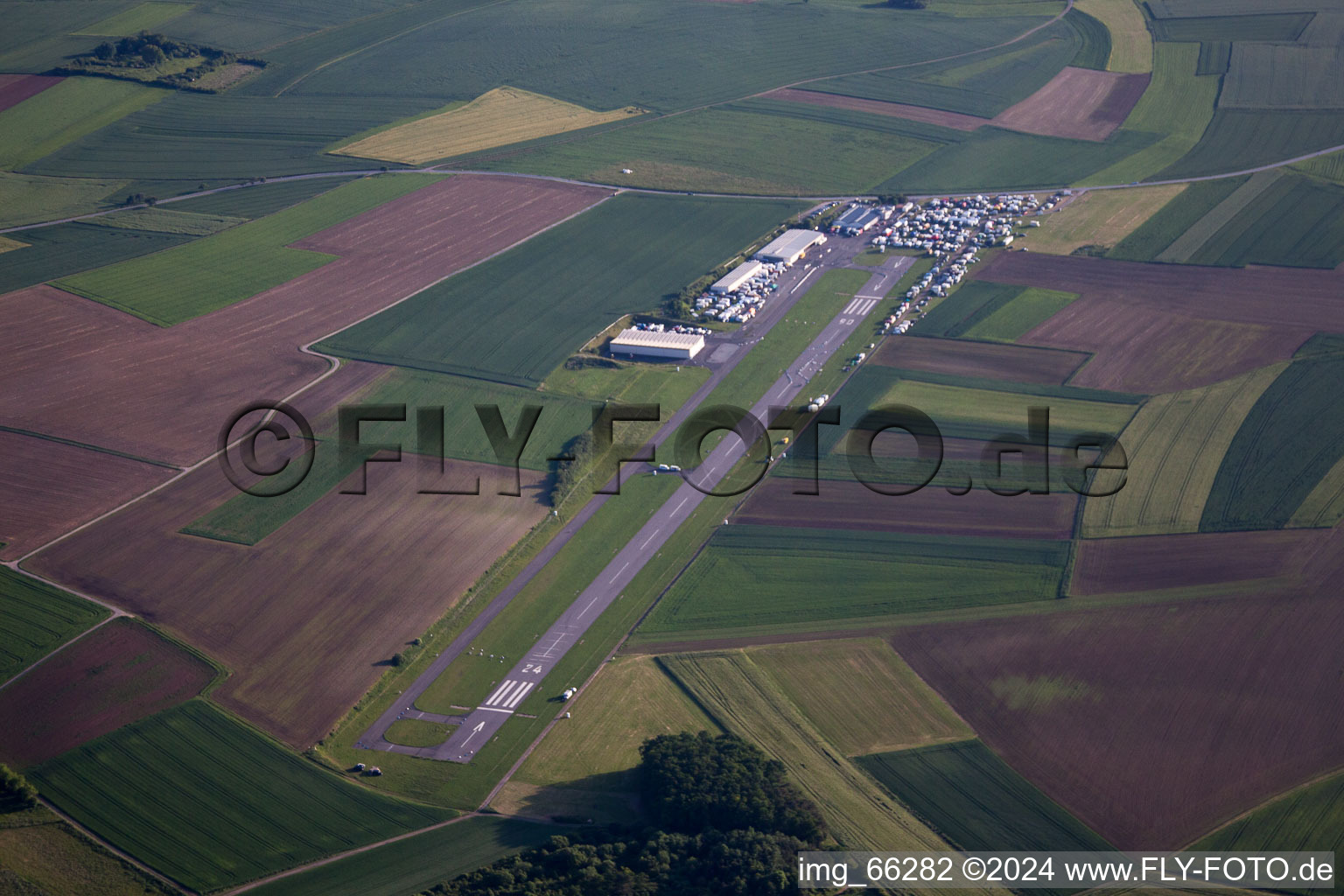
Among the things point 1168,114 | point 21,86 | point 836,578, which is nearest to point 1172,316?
point 836,578

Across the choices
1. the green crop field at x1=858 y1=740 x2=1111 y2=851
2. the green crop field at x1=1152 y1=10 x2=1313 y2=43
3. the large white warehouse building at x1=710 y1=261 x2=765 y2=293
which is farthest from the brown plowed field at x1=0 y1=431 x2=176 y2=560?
the green crop field at x1=1152 y1=10 x2=1313 y2=43

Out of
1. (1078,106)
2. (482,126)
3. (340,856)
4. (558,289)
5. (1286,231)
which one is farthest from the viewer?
(1078,106)

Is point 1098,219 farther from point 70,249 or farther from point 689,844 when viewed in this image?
point 70,249

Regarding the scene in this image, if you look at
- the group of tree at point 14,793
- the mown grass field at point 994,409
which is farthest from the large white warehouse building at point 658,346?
the group of tree at point 14,793

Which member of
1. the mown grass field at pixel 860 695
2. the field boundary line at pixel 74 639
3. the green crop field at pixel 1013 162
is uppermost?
the green crop field at pixel 1013 162

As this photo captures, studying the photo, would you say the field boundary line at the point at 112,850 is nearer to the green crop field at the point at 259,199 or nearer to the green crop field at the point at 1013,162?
the green crop field at the point at 259,199

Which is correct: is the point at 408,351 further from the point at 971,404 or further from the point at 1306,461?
the point at 1306,461

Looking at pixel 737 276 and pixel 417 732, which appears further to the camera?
pixel 737 276
